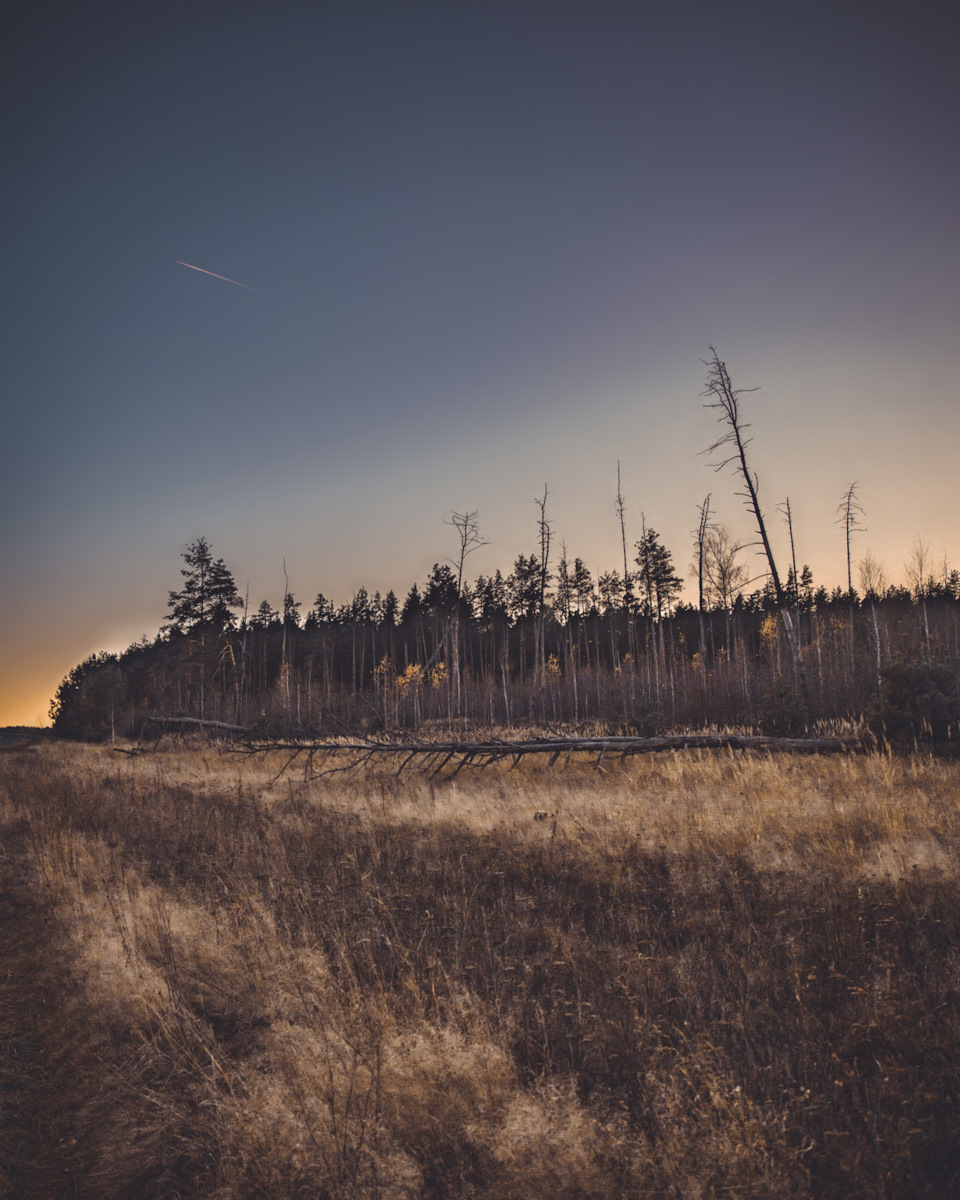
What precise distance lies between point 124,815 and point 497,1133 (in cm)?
911

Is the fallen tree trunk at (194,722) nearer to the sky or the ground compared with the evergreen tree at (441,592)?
nearer to the ground

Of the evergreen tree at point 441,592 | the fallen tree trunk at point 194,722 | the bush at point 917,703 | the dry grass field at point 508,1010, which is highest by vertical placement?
the evergreen tree at point 441,592

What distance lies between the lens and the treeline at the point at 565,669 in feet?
48.2

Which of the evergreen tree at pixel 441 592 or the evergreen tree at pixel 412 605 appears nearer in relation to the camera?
the evergreen tree at pixel 441 592

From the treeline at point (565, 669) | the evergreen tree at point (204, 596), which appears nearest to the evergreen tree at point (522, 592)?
the treeline at point (565, 669)

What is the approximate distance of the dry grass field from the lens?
2484 mm

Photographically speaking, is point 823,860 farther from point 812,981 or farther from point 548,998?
point 548,998

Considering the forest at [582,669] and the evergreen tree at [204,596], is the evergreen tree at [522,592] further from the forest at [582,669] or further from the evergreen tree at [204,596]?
the evergreen tree at [204,596]

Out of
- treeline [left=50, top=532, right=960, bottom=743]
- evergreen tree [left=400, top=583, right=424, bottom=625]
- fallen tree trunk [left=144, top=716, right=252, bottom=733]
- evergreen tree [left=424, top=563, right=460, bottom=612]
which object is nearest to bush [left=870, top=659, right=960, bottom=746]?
treeline [left=50, top=532, right=960, bottom=743]

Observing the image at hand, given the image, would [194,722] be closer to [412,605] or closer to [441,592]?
[441,592]

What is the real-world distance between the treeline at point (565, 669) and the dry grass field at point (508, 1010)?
4262mm

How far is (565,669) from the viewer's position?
43.3m

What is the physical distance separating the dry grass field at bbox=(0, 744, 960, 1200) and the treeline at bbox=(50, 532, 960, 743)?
426 centimetres

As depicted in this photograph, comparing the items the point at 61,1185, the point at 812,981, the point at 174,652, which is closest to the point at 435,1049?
the point at 61,1185
